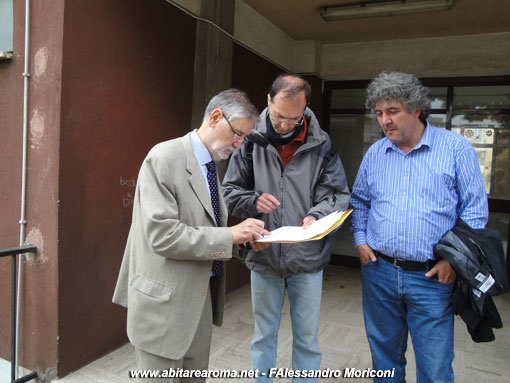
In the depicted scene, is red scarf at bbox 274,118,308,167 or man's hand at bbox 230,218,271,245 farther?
red scarf at bbox 274,118,308,167

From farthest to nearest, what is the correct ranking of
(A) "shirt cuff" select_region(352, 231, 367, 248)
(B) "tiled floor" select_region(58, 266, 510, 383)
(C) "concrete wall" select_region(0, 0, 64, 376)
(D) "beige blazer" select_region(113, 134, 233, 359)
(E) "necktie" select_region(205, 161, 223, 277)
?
(B) "tiled floor" select_region(58, 266, 510, 383), (C) "concrete wall" select_region(0, 0, 64, 376), (A) "shirt cuff" select_region(352, 231, 367, 248), (E) "necktie" select_region(205, 161, 223, 277), (D) "beige blazer" select_region(113, 134, 233, 359)

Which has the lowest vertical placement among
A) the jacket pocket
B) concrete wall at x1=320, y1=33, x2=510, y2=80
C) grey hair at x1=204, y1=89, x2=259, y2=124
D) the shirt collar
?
the jacket pocket

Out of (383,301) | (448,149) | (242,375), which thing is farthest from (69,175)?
(448,149)

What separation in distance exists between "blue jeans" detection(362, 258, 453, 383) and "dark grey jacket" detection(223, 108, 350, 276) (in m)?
0.36

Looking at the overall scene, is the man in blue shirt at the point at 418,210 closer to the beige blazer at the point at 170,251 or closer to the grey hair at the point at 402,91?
the grey hair at the point at 402,91

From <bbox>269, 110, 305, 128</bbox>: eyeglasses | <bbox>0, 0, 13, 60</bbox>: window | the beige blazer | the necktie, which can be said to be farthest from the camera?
<bbox>0, 0, 13, 60</bbox>: window

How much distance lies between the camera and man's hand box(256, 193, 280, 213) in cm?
204

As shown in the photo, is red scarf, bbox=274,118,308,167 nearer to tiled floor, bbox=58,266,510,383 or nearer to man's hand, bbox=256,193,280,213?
man's hand, bbox=256,193,280,213

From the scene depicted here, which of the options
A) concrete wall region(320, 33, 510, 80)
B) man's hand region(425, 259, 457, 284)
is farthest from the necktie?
concrete wall region(320, 33, 510, 80)

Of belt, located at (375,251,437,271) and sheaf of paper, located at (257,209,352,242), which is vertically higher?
sheaf of paper, located at (257,209,352,242)

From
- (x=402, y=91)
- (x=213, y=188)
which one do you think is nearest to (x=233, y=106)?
(x=213, y=188)

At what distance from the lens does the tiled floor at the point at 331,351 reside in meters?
3.01

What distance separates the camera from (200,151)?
5.64 ft

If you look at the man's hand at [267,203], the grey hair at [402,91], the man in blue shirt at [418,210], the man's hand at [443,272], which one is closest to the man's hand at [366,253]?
the man in blue shirt at [418,210]
